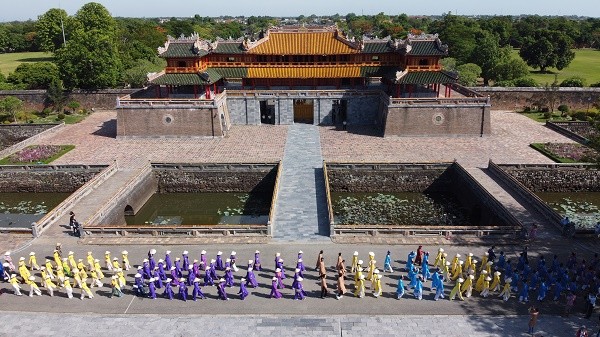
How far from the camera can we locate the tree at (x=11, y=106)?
50.8m

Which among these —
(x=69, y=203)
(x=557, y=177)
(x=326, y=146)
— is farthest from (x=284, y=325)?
(x=557, y=177)

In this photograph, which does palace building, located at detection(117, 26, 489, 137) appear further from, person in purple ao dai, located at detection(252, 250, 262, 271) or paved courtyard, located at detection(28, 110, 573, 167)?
person in purple ao dai, located at detection(252, 250, 262, 271)

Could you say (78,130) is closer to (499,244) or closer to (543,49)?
→ (499,244)

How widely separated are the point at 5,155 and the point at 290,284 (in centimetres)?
3299

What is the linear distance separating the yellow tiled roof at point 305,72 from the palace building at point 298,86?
101 mm

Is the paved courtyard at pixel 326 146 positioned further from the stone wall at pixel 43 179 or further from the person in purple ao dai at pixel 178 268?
the person in purple ao dai at pixel 178 268

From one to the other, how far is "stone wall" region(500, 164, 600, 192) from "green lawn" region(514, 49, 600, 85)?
36.8 meters

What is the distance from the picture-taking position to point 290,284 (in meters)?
19.8

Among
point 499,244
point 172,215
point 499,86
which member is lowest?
point 172,215

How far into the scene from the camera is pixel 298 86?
47969mm

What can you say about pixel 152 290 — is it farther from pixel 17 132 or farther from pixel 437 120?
pixel 17 132

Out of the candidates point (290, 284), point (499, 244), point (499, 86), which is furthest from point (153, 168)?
point (499, 86)

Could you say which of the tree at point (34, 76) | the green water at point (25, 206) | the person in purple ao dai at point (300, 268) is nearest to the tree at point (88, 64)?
the tree at point (34, 76)

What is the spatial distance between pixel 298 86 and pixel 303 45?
13.7ft
